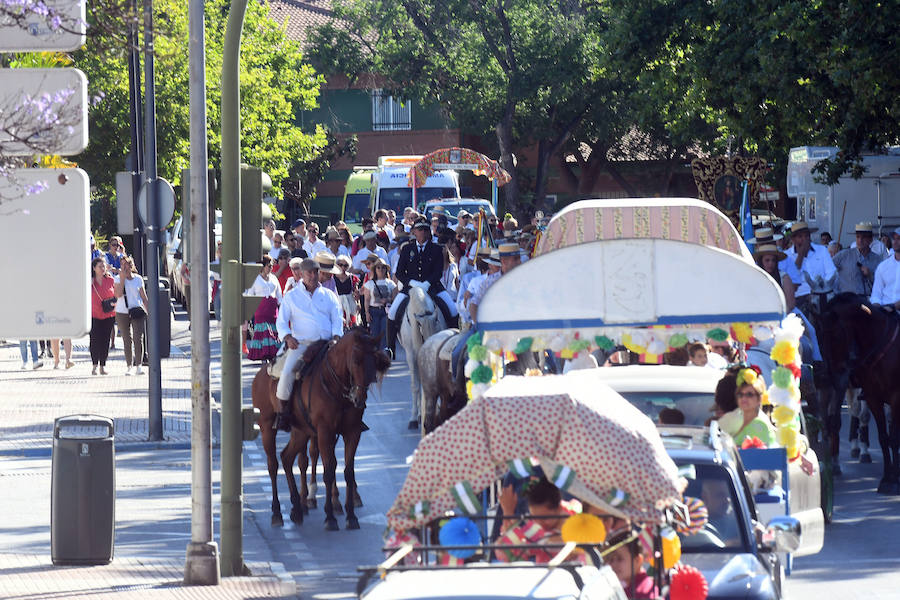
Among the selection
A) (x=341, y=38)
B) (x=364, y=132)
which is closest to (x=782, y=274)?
(x=341, y=38)

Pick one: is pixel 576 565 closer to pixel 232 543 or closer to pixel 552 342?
pixel 552 342

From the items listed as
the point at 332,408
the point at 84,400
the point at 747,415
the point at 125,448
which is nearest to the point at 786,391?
the point at 747,415

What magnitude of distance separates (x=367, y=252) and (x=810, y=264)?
12.1 m

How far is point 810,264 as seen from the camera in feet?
65.2

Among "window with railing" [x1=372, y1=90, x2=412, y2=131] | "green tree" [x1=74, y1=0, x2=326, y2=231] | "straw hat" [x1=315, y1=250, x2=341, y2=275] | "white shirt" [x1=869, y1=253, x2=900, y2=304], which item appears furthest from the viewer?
"window with railing" [x1=372, y1=90, x2=412, y2=131]

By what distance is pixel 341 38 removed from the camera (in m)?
61.8

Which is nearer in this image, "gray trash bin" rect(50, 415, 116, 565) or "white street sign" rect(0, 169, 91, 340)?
"white street sign" rect(0, 169, 91, 340)

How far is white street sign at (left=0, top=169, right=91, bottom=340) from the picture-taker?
25.4 ft

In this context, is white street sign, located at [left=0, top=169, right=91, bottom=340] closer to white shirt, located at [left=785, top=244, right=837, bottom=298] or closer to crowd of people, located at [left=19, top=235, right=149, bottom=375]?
white shirt, located at [left=785, top=244, right=837, bottom=298]

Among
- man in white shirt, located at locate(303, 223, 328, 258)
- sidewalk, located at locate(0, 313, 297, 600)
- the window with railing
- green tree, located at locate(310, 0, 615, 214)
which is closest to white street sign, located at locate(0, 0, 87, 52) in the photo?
sidewalk, located at locate(0, 313, 297, 600)

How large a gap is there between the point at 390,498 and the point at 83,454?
4.00m

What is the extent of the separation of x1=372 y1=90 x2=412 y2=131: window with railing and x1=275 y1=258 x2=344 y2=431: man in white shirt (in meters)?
52.5

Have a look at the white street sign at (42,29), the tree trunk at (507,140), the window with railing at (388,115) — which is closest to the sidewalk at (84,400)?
the white street sign at (42,29)

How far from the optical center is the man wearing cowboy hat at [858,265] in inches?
866
